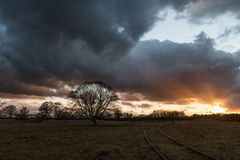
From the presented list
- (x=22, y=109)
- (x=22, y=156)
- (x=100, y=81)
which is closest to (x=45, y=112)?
(x=22, y=109)

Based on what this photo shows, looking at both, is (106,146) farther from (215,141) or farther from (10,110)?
(10,110)

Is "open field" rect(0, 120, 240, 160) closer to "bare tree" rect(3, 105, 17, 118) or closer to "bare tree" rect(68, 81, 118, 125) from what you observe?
"bare tree" rect(68, 81, 118, 125)

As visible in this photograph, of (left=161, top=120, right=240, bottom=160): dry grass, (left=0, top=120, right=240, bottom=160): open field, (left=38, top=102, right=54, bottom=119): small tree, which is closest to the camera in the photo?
(left=0, top=120, right=240, bottom=160): open field

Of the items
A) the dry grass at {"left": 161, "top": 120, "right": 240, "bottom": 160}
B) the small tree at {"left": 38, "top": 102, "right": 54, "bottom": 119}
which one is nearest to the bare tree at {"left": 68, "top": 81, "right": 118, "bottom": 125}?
the dry grass at {"left": 161, "top": 120, "right": 240, "bottom": 160}

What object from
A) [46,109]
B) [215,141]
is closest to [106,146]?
[215,141]

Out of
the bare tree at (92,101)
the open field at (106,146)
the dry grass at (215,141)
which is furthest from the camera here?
the bare tree at (92,101)

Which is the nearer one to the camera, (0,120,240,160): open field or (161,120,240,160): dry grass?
(0,120,240,160): open field

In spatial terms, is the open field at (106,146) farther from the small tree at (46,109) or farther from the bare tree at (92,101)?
the small tree at (46,109)

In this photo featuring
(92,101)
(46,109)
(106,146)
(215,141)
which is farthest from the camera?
(46,109)

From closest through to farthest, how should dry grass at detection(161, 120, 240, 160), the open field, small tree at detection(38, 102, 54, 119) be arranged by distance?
1. the open field
2. dry grass at detection(161, 120, 240, 160)
3. small tree at detection(38, 102, 54, 119)

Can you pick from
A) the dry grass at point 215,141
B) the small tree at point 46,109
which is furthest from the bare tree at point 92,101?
the small tree at point 46,109

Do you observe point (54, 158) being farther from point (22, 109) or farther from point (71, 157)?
point (22, 109)

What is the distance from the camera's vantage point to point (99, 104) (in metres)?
72.1

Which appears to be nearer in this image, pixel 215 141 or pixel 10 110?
pixel 215 141
